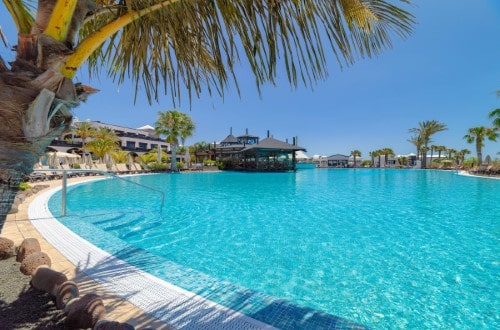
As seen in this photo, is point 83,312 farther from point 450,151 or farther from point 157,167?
point 450,151

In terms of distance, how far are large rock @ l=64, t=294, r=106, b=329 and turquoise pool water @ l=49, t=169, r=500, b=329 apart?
52.4 inches

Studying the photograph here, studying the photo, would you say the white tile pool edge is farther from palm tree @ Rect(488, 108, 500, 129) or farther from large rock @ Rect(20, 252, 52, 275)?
palm tree @ Rect(488, 108, 500, 129)

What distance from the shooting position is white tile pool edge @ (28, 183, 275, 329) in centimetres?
219

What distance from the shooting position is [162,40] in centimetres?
191

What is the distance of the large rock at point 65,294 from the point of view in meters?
2.08

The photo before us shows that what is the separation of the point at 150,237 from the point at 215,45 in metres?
5.47

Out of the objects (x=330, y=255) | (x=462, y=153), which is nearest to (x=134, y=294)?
(x=330, y=255)

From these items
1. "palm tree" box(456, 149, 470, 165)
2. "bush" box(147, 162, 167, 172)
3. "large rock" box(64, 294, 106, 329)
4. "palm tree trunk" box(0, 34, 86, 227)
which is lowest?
"large rock" box(64, 294, 106, 329)

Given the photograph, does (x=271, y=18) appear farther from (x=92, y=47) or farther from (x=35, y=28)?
(x=35, y=28)

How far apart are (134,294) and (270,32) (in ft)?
9.02

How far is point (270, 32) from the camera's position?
155 cm

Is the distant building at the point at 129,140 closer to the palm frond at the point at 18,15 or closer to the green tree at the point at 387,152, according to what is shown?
the palm frond at the point at 18,15

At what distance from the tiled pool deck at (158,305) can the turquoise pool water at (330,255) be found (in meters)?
0.29

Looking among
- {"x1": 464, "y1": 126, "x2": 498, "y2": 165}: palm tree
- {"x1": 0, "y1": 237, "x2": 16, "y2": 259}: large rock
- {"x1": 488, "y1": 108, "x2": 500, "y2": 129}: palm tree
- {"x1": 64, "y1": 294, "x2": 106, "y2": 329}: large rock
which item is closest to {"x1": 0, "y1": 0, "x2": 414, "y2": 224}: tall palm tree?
{"x1": 64, "y1": 294, "x2": 106, "y2": 329}: large rock
